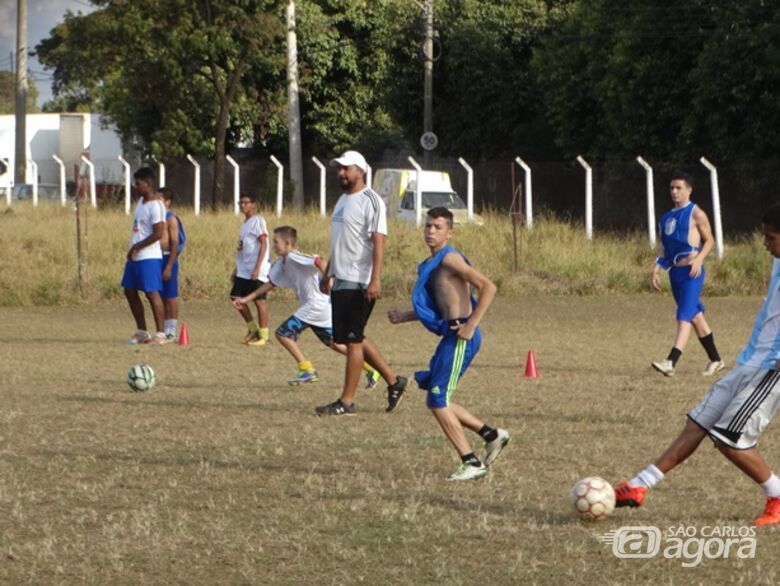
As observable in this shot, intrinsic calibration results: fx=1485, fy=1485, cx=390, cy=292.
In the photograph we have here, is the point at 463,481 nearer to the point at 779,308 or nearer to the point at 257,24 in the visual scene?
the point at 779,308

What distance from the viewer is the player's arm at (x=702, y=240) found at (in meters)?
13.1

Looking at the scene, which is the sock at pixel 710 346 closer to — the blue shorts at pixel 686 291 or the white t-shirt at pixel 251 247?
the blue shorts at pixel 686 291

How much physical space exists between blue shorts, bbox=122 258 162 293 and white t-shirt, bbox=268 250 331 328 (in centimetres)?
306

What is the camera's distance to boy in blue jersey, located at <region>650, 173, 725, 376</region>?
1310 cm

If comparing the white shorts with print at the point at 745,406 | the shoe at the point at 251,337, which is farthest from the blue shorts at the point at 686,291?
the white shorts with print at the point at 745,406

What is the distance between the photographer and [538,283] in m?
25.3

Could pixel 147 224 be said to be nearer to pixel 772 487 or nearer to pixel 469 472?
pixel 469 472

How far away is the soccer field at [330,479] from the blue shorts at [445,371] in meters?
0.49

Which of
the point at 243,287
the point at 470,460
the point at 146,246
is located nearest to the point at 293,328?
the point at 146,246

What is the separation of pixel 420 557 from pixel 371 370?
239 inches

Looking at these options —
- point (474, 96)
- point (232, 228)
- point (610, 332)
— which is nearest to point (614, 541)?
point (610, 332)

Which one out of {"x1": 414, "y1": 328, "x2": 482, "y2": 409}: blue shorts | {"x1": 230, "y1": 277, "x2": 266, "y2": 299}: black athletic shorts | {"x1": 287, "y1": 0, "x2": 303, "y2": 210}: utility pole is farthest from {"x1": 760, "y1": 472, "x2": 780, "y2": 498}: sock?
{"x1": 287, "y1": 0, "x2": 303, "y2": 210}: utility pole

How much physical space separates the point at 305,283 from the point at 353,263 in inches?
93.2

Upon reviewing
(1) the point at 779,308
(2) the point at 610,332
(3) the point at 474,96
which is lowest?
(2) the point at 610,332
